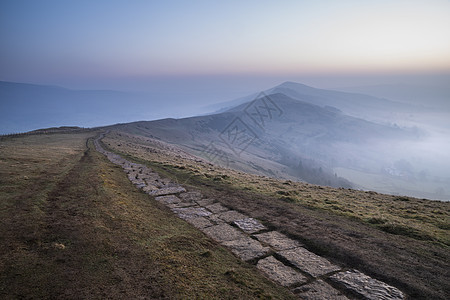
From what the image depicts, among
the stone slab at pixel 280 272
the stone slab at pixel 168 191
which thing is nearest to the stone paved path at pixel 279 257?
the stone slab at pixel 280 272

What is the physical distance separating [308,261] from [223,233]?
12.5 ft

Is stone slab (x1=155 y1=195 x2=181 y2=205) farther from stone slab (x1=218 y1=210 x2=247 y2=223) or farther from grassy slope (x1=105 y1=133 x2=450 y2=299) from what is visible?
stone slab (x1=218 y1=210 x2=247 y2=223)

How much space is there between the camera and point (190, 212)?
13.0 m

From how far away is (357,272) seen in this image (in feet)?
25.5

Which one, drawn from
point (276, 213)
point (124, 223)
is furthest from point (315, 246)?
point (124, 223)

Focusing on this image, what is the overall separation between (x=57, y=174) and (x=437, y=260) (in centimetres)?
2269

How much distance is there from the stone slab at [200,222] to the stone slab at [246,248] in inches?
76.4


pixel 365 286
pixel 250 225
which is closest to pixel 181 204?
pixel 250 225

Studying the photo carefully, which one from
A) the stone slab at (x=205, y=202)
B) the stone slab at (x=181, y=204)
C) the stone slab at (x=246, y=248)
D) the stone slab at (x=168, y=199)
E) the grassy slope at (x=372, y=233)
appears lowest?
the grassy slope at (x=372, y=233)

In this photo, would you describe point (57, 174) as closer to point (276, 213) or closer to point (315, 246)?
point (276, 213)

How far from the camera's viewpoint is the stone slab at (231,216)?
1230 centimetres

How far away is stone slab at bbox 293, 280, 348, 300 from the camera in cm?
656

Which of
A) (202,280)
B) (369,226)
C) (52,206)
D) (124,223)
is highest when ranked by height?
(52,206)

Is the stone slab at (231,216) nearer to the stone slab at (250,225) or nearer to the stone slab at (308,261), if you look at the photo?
the stone slab at (250,225)
